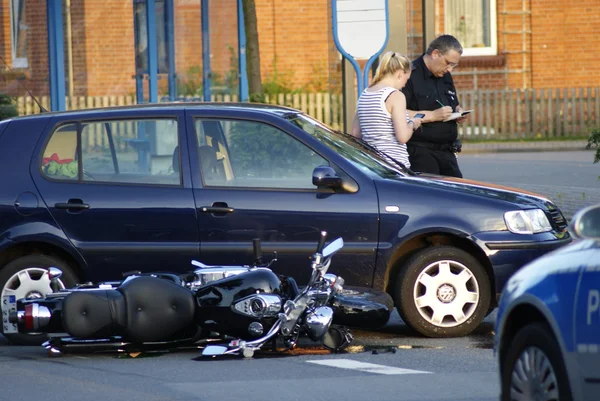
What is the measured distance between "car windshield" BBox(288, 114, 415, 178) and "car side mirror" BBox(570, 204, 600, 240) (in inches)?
164

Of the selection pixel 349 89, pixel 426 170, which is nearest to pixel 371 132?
pixel 426 170

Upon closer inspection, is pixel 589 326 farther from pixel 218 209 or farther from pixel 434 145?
pixel 434 145

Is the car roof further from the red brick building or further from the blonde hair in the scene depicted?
the red brick building

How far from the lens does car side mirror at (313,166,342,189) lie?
8.15 meters

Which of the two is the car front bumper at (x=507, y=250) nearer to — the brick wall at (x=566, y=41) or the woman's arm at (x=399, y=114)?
the woman's arm at (x=399, y=114)

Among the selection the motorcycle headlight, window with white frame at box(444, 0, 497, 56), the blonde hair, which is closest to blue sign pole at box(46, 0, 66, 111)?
the blonde hair

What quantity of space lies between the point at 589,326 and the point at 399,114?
17.9 feet

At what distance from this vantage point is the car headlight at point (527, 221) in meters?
8.27

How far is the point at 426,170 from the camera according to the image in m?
10.3

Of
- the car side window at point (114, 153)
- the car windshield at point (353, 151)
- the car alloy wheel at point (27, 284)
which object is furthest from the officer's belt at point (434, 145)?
the car alloy wheel at point (27, 284)

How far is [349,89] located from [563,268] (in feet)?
38.3

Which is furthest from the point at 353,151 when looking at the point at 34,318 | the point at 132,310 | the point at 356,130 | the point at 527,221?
the point at 34,318

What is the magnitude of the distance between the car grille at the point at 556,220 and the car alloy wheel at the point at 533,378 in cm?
367

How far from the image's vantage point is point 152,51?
18625 mm
